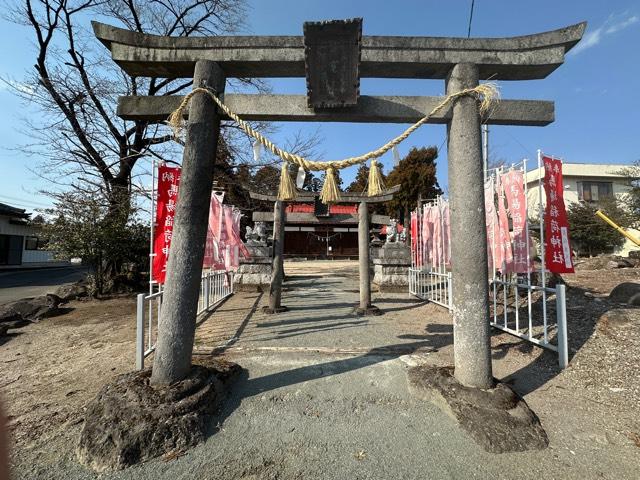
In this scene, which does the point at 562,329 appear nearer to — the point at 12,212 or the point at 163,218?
the point at 163,218

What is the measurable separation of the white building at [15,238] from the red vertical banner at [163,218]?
2831 centimetres

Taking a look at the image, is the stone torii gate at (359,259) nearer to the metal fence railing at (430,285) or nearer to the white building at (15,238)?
the metal fence railing at (430,285)

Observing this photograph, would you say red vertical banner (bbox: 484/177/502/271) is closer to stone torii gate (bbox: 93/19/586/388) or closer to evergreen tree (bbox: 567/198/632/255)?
stone torii gate (bbox: 93/19/586/388)

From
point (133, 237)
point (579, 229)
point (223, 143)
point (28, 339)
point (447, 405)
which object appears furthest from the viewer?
point (579, 229)

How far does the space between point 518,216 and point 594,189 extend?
114 feet

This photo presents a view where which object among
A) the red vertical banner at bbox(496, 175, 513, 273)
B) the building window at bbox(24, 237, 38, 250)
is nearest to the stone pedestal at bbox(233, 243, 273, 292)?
the red vertical banner at bbox(496, 175, 513, 273)

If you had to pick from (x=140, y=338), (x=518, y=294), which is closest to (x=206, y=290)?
(x=140, y=338)

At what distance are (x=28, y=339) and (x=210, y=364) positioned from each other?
5397mm

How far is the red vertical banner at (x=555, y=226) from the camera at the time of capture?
4750mm

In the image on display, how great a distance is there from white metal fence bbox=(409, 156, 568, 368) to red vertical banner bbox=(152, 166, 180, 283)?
4.10 metres

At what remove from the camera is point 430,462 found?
8.48 ft

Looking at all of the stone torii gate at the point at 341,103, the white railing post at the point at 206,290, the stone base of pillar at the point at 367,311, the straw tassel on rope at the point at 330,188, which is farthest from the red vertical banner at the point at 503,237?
the white railing post at the point at 206,290

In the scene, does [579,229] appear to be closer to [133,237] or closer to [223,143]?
[223,143]

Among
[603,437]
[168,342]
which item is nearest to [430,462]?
[603,437]
